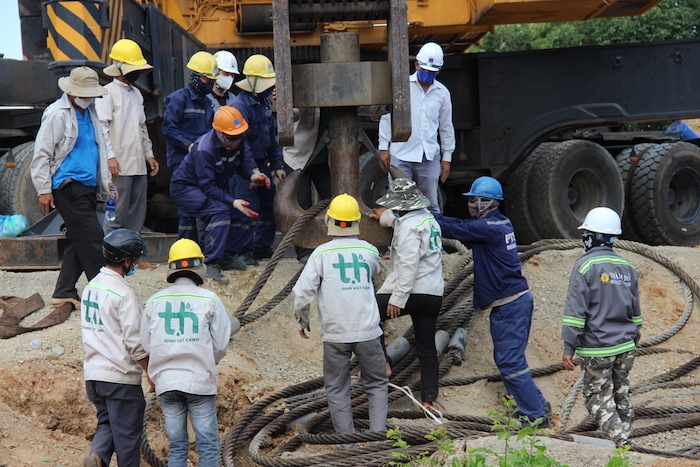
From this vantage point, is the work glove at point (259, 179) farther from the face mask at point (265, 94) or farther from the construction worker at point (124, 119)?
the construction worker at point (124, 119)

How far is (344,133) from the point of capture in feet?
23.1

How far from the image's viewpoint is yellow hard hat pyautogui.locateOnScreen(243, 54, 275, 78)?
8.09 metres

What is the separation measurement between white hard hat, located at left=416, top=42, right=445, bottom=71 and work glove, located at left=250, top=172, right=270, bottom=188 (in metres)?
1.63

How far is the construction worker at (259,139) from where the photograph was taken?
813 cm

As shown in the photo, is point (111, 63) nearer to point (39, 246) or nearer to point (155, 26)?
point (155, 26)

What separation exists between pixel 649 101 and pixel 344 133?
Answer: 17.4ft

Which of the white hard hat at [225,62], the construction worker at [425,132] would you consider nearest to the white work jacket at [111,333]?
the construction worker at [425,132]

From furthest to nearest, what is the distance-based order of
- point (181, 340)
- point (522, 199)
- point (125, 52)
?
point (522, 199) < point (125, 52) < point (181, 340)

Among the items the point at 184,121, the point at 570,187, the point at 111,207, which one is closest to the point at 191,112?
the point at 184,121

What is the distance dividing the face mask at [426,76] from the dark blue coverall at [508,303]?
71.3 inches

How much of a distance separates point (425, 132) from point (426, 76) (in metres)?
0.48

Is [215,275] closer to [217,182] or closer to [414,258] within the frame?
[217,182]

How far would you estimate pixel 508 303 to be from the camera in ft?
22.5

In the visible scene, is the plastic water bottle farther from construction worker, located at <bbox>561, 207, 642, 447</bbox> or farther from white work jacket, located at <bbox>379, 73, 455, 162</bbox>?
construction worker, located at <bbox>561, 207, 642, 447</bbox>
